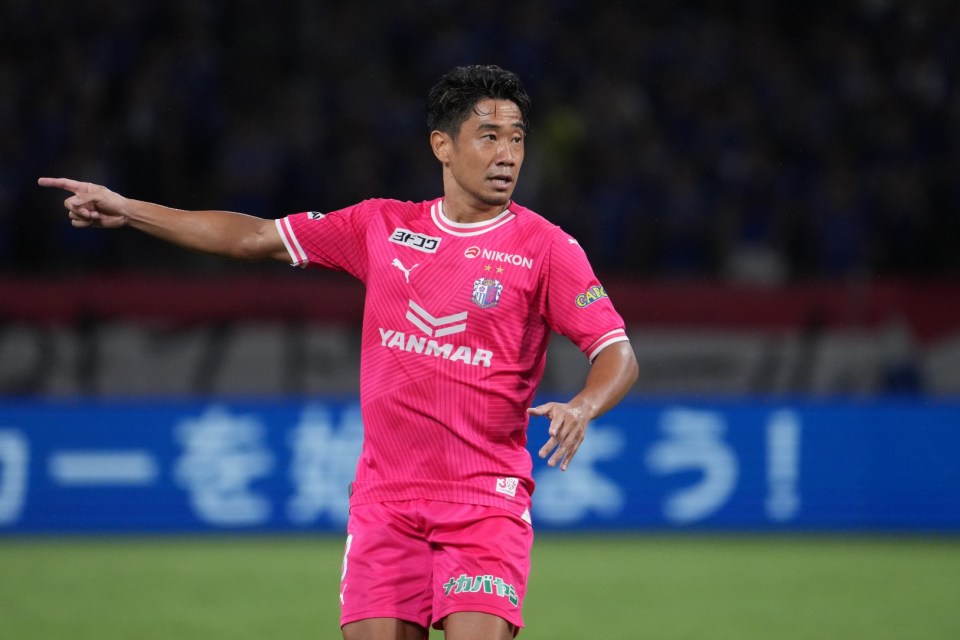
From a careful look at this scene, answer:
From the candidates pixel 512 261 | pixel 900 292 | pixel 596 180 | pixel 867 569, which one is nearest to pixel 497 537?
pixel 512 261

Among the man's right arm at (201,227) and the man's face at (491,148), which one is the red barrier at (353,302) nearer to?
the man's right arm at (201,227)

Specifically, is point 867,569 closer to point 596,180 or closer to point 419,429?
point 596,180

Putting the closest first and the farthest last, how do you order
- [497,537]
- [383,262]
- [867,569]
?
[497,537]
[383,262]
[867,569]

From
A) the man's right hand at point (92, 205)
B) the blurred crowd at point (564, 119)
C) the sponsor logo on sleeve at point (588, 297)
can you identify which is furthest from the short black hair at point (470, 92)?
the blurred crowd at point (564, 119)

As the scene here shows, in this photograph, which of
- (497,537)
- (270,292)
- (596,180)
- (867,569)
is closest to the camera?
(497,537)

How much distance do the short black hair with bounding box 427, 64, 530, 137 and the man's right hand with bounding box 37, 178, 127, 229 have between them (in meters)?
1.09

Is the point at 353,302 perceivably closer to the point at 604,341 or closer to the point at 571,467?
the point at 571,467

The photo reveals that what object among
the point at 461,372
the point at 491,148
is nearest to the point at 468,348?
the point at 461,372

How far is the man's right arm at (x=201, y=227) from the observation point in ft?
15.0

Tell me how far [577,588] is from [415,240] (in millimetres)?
4795

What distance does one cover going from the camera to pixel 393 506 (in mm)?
4277

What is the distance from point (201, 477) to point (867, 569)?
5.06 m

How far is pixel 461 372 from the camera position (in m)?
4.27

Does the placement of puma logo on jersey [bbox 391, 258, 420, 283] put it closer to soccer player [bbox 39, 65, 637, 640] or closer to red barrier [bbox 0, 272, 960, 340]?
soccer player [bbox 39, 65, 637, 640]
